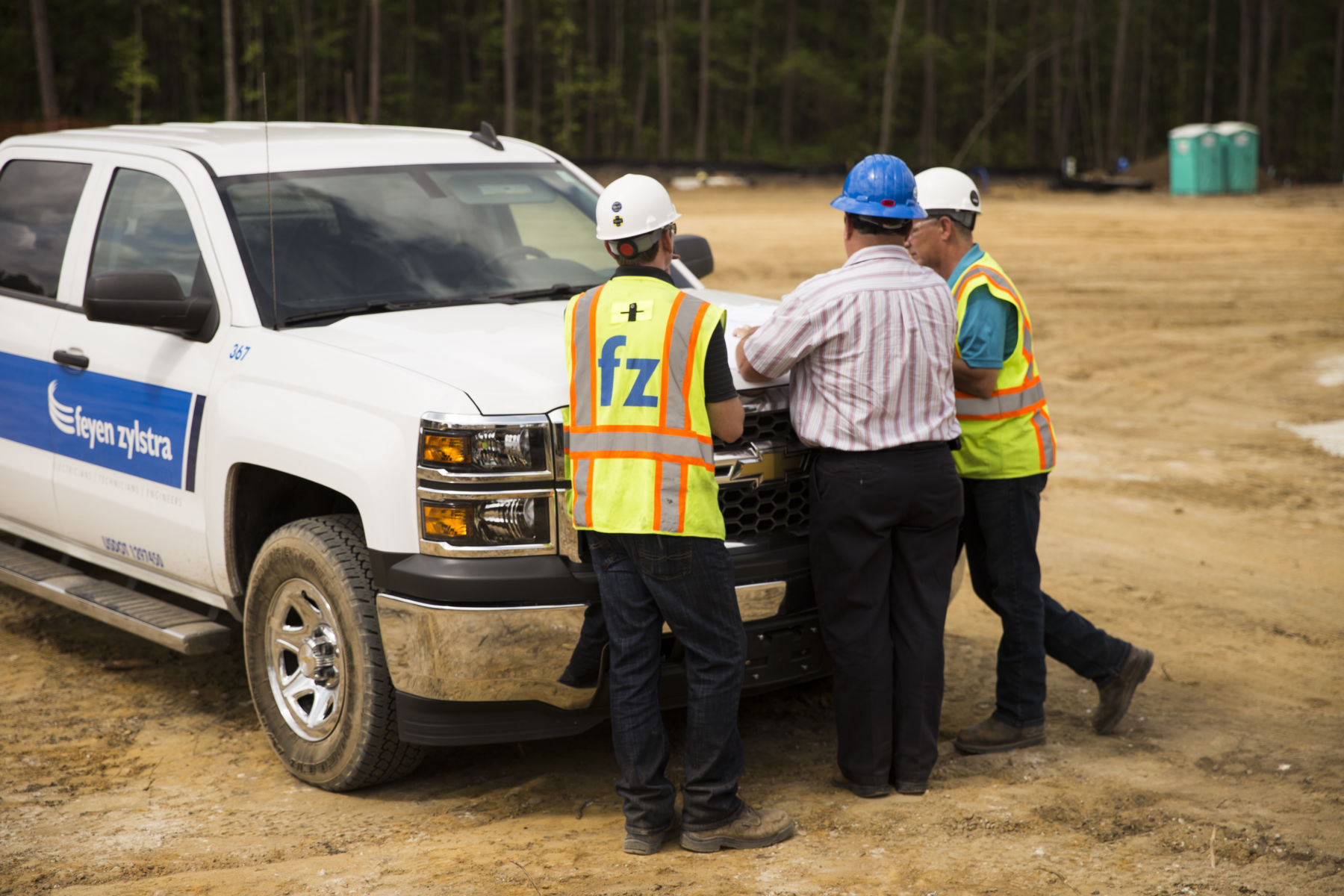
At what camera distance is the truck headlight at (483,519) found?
3.73 metres

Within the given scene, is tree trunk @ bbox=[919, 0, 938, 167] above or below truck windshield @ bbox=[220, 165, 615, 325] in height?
above

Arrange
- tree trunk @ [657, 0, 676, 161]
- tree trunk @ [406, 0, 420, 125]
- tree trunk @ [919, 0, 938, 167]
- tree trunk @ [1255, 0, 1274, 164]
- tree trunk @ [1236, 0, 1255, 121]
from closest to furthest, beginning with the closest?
tree trunk @ [1255, 0, 1274, 164] < tree trunk @ [657, 0, 676, 161] < tree trunk @ [1236, 0, 1255, 121] < tree trunk @ [919, 0, 938, 167] < tree trunk @ [406, 0, 420, 125]

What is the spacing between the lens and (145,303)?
14.4 ft

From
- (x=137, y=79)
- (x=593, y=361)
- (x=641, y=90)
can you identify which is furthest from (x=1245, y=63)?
(x=593, y=361)

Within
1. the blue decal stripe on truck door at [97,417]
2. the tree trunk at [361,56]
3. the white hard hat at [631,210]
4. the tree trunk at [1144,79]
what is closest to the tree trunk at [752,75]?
the tree trunk at [361,56]

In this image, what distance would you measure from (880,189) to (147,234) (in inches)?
112

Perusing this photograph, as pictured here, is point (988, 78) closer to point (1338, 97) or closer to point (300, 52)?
point (1338, 97)

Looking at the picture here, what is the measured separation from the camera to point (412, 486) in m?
3.76

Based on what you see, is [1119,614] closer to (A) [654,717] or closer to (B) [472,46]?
(A) [654,717]

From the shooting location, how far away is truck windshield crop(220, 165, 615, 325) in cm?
470

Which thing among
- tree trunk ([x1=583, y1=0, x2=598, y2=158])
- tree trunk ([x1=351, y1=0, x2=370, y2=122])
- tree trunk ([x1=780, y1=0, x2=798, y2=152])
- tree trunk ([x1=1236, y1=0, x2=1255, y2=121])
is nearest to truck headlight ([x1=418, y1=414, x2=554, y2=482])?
tree trunk ([x1=583, y1=0, x2=598, y2=158])

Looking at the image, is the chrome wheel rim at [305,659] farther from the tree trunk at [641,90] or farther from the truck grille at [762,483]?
the tree trunk at [641,90]

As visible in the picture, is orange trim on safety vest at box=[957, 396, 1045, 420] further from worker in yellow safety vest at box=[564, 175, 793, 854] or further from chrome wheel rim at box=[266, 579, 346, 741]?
chrome wheel rim at box=[266, 579, 346, 741]

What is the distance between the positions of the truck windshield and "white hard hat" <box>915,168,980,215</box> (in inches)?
54.3
